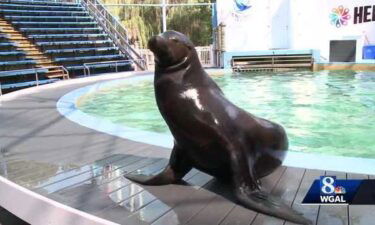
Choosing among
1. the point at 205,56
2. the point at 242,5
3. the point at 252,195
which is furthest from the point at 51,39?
the point at 252,195

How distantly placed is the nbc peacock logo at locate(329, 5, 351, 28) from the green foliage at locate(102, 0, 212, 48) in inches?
444

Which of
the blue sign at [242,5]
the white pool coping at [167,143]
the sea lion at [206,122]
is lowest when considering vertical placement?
the white pool coping at [167,143]

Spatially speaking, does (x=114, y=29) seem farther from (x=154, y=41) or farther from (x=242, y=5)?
(x=154, y=41)

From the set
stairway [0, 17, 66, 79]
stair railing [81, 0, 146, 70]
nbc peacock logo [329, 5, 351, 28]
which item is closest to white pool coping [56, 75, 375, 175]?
stairway [0, 17, 66, 79]

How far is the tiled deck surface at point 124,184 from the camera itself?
99.1 inches

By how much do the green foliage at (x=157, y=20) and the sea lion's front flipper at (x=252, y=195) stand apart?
73.2 feet

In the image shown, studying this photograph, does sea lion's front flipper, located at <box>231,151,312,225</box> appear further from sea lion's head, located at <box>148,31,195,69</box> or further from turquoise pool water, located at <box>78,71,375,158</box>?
turquoise pool water, located at <box>78,71,375,158</box>

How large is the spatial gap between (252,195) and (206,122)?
21.5 inches

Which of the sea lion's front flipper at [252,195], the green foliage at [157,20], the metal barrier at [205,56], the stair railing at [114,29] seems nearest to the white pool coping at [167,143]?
the sea lion's front flipper at [252,195]

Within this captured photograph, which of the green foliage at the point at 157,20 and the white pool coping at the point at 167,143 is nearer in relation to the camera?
the white pool coping at the point at 167,143

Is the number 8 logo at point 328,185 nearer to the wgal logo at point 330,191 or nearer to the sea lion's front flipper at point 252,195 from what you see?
the wgal logo at point 330,191

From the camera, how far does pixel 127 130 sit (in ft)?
16.6

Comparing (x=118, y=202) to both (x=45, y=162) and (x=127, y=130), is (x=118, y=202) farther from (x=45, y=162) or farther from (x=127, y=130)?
(x=127, y=130)

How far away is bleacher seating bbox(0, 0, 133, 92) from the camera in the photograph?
13961 mm
